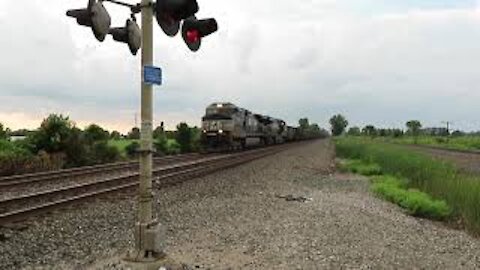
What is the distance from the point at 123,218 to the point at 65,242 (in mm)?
2686

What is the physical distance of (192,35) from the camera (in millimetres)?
9055

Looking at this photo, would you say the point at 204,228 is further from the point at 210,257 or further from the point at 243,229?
the point at 210,257

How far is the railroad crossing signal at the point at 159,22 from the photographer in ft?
26.5

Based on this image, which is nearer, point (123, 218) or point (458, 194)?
point (123, 218)

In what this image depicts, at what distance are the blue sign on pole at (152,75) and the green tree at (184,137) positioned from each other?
4066 cm

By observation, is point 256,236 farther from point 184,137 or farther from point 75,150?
point 184,137

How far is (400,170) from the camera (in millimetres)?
30391

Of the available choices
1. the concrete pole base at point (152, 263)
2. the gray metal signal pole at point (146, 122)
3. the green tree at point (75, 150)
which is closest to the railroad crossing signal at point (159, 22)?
the gray metal signal pole at point (146, 122)

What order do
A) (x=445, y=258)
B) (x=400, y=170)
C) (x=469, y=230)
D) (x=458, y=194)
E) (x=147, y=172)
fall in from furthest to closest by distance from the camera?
1. (x=400, y=170)
2. (x=458, y=194)
3. (x=469, y=230)
4. (x=445, y=258)
5. (x=147, y=172)

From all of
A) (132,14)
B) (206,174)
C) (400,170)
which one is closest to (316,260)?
(132,14)

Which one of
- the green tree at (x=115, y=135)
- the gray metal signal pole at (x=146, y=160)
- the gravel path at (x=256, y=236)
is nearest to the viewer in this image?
the gray metal signal pole at (x=146, y=160)

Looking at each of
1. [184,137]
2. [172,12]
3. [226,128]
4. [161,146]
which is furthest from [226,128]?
[172,12]

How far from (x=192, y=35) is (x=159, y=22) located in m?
0.66

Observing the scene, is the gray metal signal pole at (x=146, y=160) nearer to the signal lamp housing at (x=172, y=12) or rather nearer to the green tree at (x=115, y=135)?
the signal lamp housing at (x=172, y=12)
